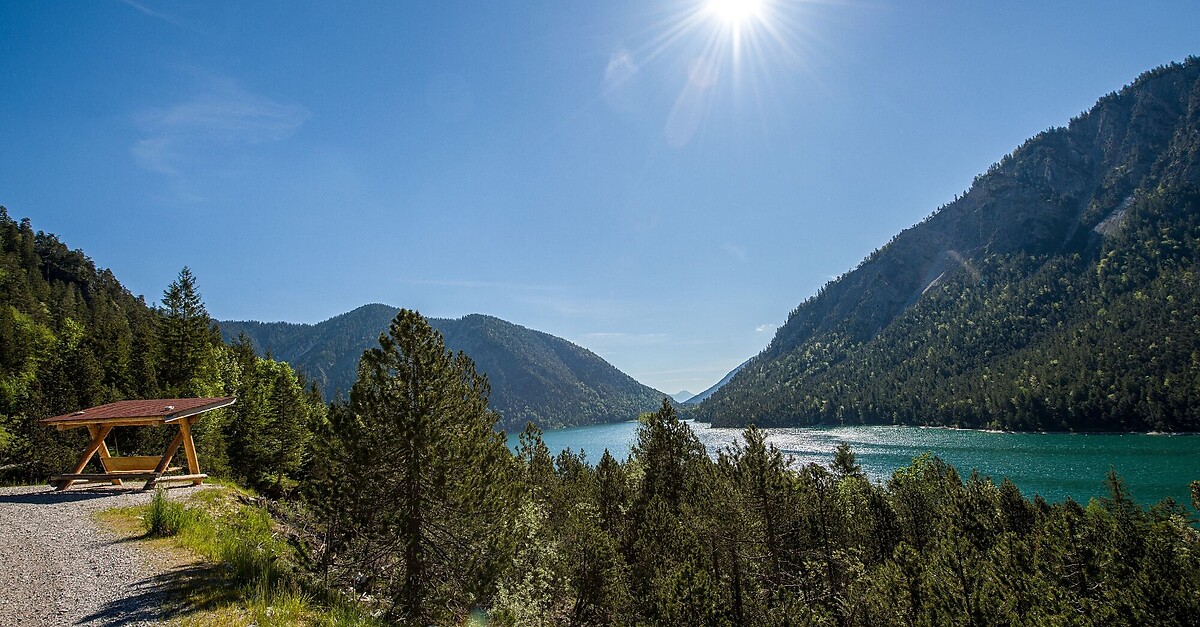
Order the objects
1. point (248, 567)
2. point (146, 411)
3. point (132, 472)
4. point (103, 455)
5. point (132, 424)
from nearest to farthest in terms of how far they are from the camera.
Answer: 1. point (248, 567)
2. point (146, 411)
3. point (132, 424)
4. point (132, 472)
5. point (103, 455)

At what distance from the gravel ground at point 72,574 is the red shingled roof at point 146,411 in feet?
16.2

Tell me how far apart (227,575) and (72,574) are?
2499 millimetres

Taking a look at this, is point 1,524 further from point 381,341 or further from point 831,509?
point 831,509

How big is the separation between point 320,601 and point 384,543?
162 cm

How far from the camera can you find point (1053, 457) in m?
79.6

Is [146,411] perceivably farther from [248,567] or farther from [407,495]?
[407,495]

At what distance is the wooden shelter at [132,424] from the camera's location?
61.5 ft

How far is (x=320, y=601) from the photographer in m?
10.1

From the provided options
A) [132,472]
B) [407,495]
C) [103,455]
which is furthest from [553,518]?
[103,455]

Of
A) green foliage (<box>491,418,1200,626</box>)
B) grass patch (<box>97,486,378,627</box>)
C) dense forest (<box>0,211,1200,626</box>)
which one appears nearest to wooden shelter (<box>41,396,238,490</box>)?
dense forest (<box>0,211,1200,626</box>)

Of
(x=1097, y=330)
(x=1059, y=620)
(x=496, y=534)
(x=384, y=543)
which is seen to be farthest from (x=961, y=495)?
(x=1097, y=330)

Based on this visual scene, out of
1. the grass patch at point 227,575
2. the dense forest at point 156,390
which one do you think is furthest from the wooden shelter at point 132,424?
the dense forest at point 156,390

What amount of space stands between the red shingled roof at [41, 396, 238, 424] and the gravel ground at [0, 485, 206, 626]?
16.2 ft

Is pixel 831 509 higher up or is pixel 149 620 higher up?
pixel 149 620
